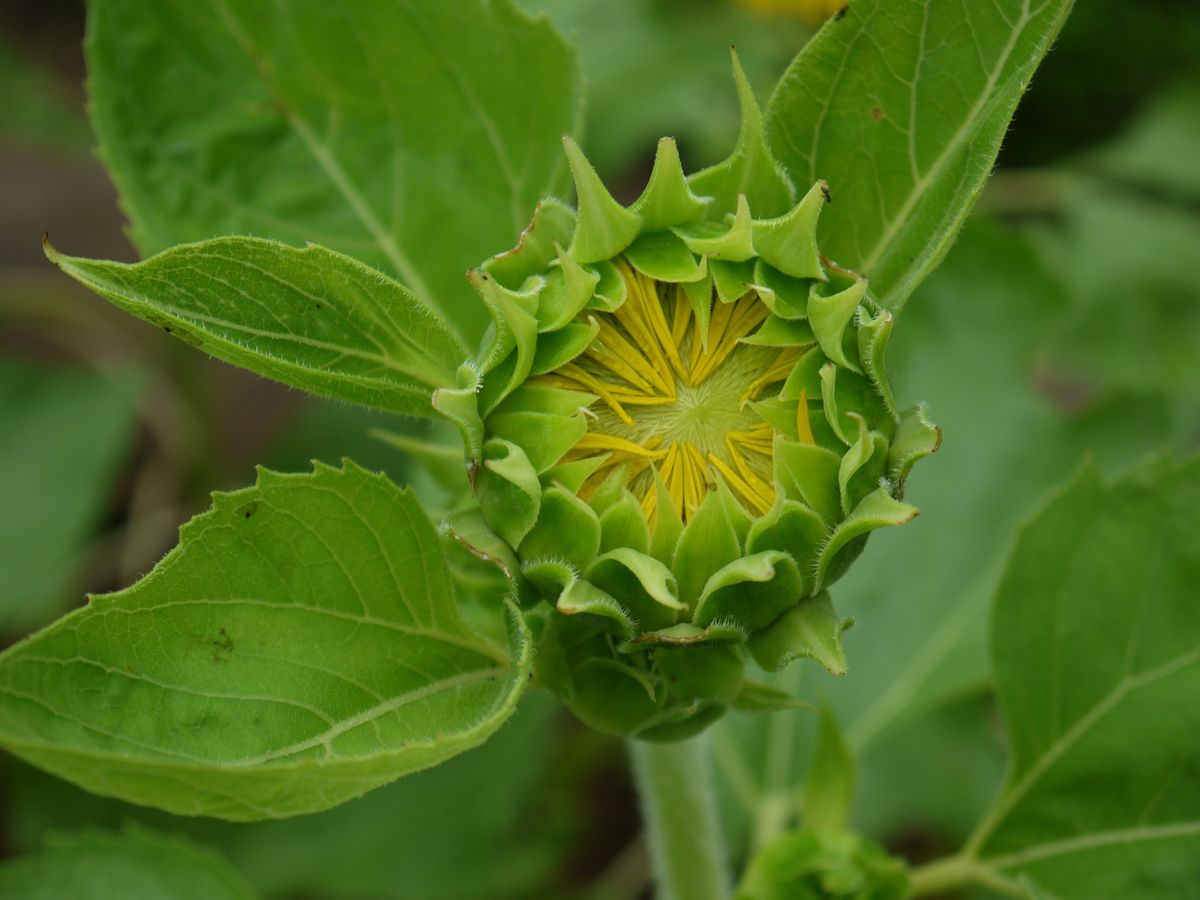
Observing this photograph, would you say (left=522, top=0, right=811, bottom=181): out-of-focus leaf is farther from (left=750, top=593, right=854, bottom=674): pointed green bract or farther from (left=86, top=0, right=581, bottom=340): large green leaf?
(left=750, top=593, right=854, bottom=674): pointed green bract

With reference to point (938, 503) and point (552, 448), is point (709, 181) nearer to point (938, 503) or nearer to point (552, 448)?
point (552, 448)

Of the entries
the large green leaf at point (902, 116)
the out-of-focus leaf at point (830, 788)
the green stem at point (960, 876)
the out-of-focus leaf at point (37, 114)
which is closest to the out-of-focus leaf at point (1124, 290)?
the green stem at point (960, 876)

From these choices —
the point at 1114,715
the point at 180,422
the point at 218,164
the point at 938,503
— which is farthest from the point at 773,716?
the point at 180,422

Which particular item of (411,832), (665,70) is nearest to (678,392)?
(411,832)

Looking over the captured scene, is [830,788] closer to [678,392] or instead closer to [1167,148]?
[678,392]

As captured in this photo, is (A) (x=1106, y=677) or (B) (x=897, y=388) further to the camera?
(B) (x=897, y=388)

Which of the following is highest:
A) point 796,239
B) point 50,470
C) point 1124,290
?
point 50,470
